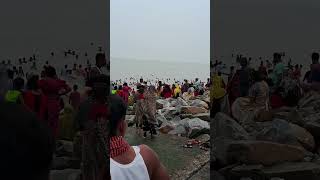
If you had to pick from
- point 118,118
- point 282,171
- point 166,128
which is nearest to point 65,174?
point 118,118

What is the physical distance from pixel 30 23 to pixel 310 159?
2129 mm

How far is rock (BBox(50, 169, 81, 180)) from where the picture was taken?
8.09 feet

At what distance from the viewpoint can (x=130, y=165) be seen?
1783mm

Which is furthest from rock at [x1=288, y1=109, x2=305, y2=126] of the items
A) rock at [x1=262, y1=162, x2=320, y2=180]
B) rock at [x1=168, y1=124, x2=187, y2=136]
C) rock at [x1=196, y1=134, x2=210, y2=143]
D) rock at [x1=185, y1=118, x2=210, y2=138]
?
rock at [x1=168, y1=124, x2=187, y2=136]

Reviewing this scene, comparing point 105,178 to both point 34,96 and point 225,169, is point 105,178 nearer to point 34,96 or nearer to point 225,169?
point 34,96

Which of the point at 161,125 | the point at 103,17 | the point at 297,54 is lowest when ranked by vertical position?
the point at 161,125

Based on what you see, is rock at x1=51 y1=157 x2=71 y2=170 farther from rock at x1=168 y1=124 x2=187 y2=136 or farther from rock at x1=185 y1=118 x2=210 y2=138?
rock at x1=168 y1=124 x2=187 y2=136

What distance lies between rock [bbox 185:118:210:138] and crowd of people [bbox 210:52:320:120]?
202 inches

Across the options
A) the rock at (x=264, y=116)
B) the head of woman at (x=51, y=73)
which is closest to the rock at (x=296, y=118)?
the rock at (x=264, y=116)

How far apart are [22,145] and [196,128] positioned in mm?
7743

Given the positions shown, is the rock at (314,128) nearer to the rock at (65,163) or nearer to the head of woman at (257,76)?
the head of woman at (257,76)

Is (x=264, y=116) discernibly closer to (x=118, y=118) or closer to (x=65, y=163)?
(x=118, y=118)

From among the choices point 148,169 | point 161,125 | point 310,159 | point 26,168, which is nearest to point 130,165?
point 148,169

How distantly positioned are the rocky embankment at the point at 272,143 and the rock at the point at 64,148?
101 cm
